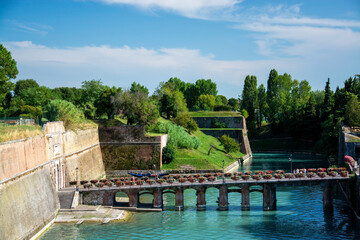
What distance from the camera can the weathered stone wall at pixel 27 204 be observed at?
26.1 metres

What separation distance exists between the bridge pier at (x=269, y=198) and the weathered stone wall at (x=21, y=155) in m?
18.3

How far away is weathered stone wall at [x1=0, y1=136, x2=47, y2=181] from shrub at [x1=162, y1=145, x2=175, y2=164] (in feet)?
71.7

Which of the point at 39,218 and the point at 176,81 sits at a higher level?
the point at 176,81

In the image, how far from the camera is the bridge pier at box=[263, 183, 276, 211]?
36.3 m

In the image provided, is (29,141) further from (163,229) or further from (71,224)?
(163,229)

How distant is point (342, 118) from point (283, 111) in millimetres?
41425

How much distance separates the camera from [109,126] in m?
57.1

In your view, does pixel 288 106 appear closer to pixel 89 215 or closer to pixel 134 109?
pixel 134 109

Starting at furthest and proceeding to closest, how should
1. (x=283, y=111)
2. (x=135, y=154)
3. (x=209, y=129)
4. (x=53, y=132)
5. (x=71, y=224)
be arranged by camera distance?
1. (x=283, y=111)
2. (x=209, y=129)
3. (x=135, y=154)
4. (x=53, y=132)
5. (x=71, y=224)

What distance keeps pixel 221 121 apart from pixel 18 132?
6020cm

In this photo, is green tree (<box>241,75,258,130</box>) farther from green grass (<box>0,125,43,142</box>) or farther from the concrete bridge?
green grass (<box>0,125,43,142</box>)

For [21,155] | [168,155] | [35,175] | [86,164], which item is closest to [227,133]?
[168,155]

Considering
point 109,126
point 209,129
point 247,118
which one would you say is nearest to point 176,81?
point 247,118

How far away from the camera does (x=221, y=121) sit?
89.2 metres
